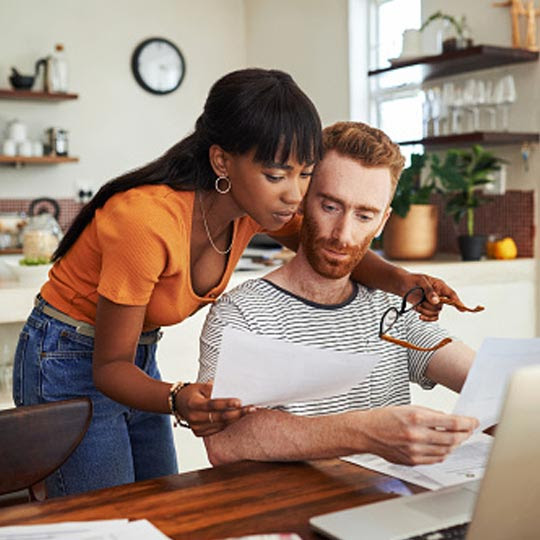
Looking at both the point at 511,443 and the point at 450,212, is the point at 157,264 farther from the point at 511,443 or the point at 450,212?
the point at 450,212

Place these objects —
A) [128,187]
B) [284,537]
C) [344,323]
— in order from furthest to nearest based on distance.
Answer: [344,323]
[128,187]
[284,537]

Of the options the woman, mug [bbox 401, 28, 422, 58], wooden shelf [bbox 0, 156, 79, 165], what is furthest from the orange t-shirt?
wooden shelf [bbox 0, 156, 79, 165]

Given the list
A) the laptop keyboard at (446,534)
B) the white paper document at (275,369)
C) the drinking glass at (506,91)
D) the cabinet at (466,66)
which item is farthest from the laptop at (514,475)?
the drinking glass at (506,91)

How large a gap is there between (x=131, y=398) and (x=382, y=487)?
436mm

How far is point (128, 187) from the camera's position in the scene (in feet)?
4.92

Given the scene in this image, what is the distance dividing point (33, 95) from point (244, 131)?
447cm

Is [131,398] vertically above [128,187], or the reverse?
[128,187]

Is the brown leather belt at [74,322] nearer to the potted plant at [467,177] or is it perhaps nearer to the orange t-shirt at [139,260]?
the orange t-shirt at [139,260]

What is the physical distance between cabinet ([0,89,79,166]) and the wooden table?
4523 mm

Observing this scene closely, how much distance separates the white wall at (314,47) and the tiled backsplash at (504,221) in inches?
61.7

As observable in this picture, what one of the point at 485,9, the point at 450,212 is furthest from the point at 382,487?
the point at 485,9

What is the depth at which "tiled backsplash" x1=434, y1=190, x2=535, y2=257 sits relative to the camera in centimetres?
355

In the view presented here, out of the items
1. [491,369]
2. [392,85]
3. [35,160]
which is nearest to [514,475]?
[491,369]

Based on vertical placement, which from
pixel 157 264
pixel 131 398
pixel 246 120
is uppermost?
pixel 246 120
